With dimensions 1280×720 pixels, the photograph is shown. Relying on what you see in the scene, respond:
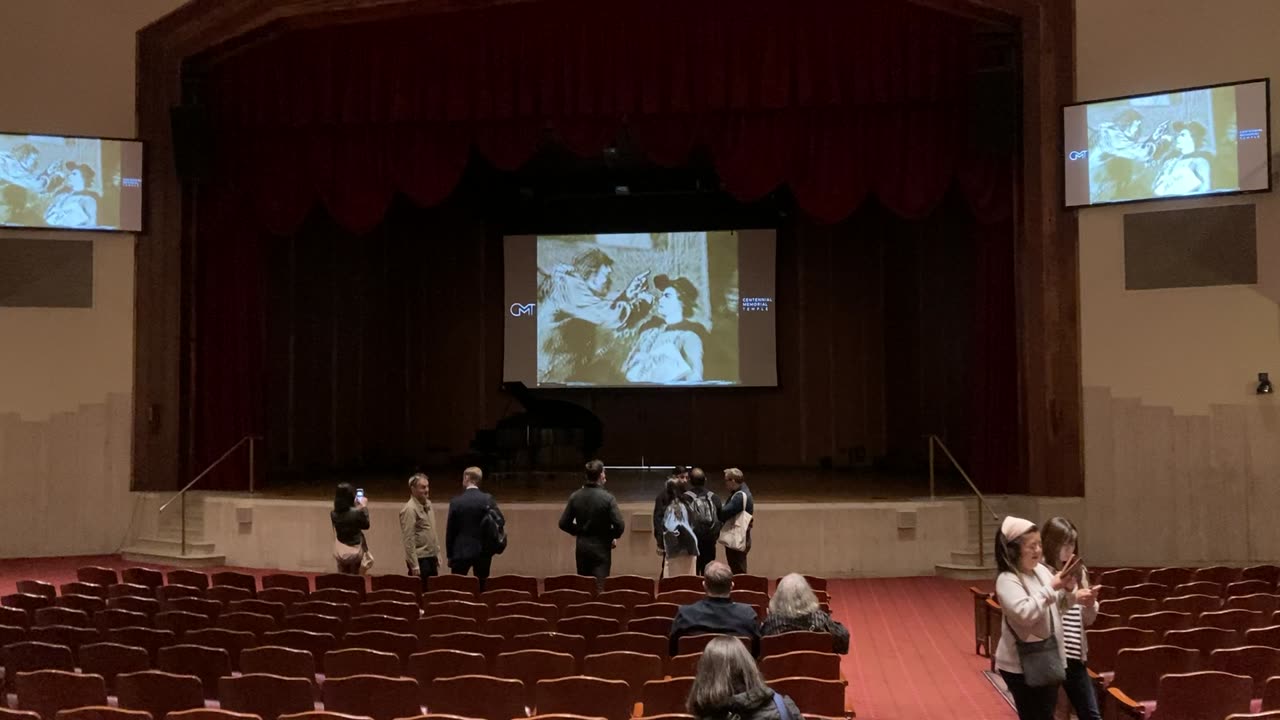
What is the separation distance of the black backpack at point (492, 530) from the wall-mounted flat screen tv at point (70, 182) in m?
7.88

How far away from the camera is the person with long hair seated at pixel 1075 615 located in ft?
14.9

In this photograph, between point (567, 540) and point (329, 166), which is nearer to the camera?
point (567, 540)

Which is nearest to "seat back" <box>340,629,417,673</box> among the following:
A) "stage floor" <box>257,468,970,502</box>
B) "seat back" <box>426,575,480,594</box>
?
"seat back" <box>426,575,480,594</box>

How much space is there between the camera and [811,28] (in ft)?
44.8

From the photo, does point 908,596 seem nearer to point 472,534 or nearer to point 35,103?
A: point 472,534

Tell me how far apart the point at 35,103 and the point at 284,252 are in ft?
16.3

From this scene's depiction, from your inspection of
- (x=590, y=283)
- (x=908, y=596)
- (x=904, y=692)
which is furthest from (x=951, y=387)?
(x=904, y=692)

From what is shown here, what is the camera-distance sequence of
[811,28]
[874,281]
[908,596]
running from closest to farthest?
[908,596], [811,28], [874,281]

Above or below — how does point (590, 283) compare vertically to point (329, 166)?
below

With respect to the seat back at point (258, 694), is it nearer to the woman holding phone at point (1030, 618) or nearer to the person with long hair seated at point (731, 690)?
the person with long hair seated at point (731, 690)

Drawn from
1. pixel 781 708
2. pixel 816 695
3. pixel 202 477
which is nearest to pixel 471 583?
pixel 816 695

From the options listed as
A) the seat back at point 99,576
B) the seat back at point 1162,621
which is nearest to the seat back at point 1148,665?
the seat back at point 1162,621

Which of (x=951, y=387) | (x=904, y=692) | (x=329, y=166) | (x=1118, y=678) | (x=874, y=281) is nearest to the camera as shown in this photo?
(x=1118, y=678)

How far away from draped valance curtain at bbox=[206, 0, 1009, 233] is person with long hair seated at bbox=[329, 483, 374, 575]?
6.33m
